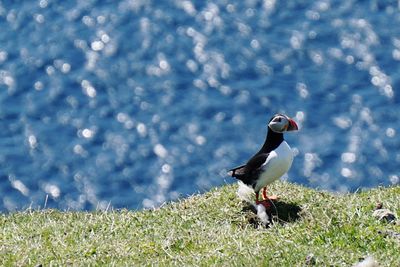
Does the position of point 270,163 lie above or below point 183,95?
above

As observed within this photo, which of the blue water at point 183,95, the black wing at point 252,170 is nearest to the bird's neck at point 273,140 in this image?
the black wing at point 252,170

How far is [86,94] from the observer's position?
3009cm

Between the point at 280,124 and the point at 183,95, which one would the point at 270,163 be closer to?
the point at 280,124

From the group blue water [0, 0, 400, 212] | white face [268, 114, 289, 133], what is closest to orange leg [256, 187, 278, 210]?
white face [268, 114, 289, 133]

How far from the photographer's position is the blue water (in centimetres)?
2786

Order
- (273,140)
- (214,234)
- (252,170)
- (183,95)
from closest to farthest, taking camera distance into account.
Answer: (214,234), (252,170), (273,140), (183,95)

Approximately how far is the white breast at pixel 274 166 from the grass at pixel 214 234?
33 centimetres

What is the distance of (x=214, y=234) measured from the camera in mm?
11602

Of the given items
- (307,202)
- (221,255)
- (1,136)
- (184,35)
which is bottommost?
(1,136)

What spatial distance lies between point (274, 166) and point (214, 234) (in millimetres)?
1595

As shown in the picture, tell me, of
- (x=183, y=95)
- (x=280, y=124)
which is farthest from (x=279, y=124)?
(x=183, y=95)

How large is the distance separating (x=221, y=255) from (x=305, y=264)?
0.99 metres

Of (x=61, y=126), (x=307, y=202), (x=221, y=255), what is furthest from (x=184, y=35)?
(x=221, y=255)

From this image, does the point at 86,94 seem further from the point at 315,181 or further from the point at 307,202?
the point at 307,202
